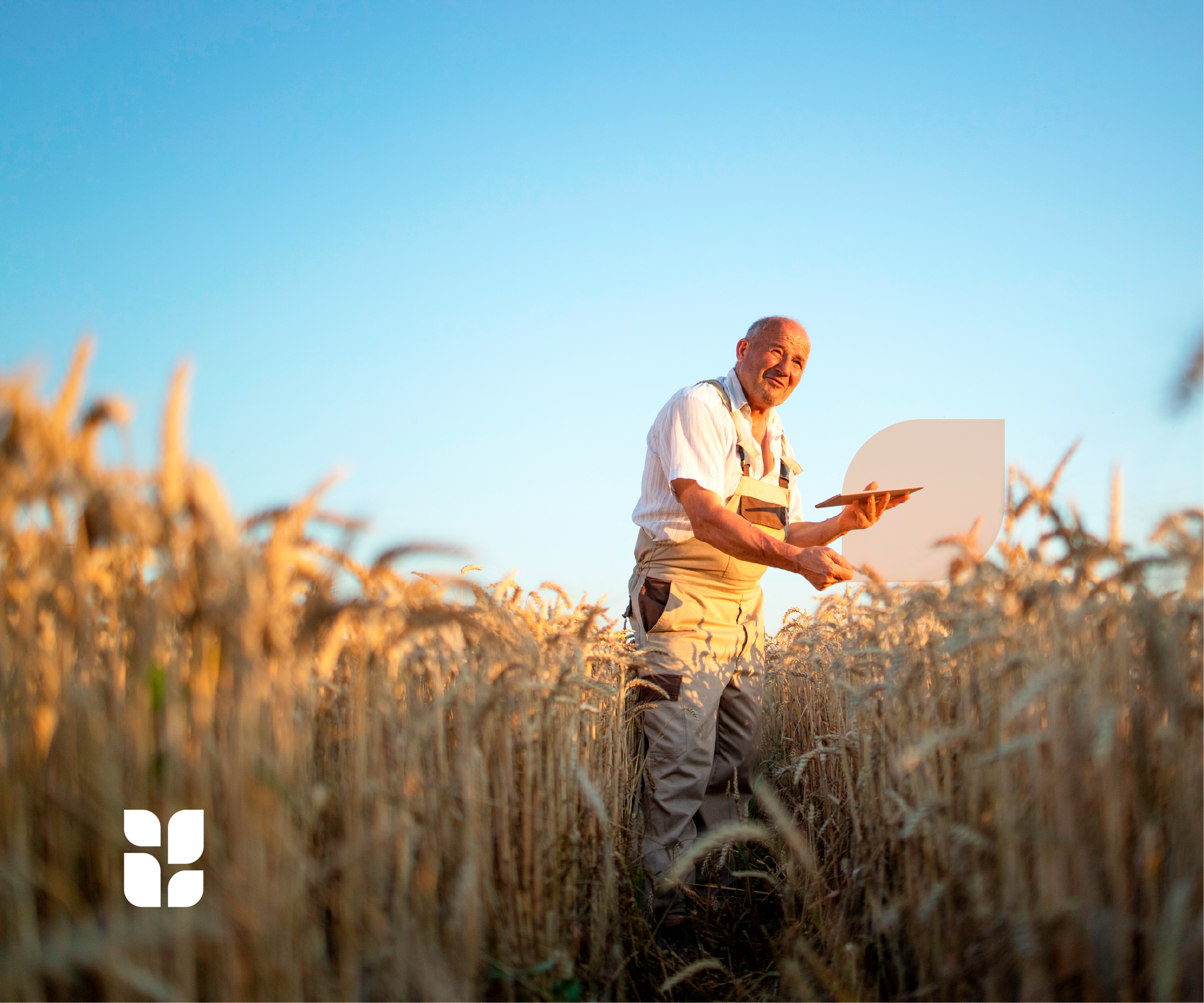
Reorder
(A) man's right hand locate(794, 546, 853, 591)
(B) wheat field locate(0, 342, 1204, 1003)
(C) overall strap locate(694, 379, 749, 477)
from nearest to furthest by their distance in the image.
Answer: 1. (B) wheat field locate(0, 342, 1204, 1003)
2. (A) man's right hand locate(794, 546, 853, 591)
3. (C) overall strap locate(694, 379, 749, 477)

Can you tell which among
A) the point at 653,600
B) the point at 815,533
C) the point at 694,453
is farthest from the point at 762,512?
the point at 653,600

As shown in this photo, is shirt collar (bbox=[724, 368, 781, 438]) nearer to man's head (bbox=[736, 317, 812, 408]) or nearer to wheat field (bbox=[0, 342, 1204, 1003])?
man's head (bbox=[736, 317, 812, 408])

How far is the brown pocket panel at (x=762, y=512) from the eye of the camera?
4012mm

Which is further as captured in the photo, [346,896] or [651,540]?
[651,540]

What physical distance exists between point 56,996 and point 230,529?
86cm

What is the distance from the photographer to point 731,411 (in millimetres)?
3963

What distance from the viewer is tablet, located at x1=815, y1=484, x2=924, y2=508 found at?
3.75 meters

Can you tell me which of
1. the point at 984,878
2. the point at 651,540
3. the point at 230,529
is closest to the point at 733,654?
the point at 651,540

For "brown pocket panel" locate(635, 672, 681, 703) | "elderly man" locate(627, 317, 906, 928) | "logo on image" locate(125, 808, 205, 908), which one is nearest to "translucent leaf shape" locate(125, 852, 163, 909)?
"logo on image" locate(125, 808, 205, 908)

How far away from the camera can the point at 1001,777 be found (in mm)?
1642

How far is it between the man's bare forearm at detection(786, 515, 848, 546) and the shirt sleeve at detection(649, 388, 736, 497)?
29.3 inches

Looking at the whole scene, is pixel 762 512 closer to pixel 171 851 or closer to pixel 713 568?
pixel 713 568

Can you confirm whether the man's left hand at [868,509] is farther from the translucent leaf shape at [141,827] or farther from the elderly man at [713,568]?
the translucent leaf shape at [141,827]

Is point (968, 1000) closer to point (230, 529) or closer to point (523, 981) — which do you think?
point (523, 981)
